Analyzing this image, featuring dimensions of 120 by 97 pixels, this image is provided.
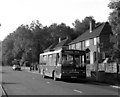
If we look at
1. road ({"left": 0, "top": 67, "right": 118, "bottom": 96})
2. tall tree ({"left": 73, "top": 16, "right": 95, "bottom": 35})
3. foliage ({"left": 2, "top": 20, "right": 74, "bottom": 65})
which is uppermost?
tall tree ({"left": 73, "top": 16, "right": 95, "bottom": 35})

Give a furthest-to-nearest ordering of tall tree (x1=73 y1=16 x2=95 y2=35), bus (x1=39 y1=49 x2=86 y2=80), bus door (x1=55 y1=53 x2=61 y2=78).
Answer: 1. tall tree (x1=73 y1=16 x2=95 y2=35)
2. bus door (x1=55 y1=53 x2=61 y2=78)
3. bus (x1=39 y1=49 x2=86 y2=80)

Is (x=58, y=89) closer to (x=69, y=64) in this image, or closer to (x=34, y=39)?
(x=69, y=64)

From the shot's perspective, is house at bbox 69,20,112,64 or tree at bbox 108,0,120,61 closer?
tree at bbox 108,0,120,61

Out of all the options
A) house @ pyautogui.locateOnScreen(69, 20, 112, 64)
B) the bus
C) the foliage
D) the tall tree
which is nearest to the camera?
the bus

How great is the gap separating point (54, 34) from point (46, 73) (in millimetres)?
82632

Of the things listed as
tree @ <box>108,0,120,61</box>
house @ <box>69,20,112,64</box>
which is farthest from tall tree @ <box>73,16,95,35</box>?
tree @ <box>108,0,120,61</box>

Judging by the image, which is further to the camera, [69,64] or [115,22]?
[115,22]

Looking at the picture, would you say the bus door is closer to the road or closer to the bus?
the bus

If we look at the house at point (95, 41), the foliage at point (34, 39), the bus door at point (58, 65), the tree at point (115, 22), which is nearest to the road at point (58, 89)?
the bus door at point (58, 65)

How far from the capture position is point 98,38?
2267 inches

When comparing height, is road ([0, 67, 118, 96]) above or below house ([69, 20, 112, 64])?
below

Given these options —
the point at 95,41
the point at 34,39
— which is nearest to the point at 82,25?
the point at 34,39

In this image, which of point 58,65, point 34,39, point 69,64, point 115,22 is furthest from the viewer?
point 34,39

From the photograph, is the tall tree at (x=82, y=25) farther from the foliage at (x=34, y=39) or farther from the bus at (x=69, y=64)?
the bus at (x=69, y=64)
